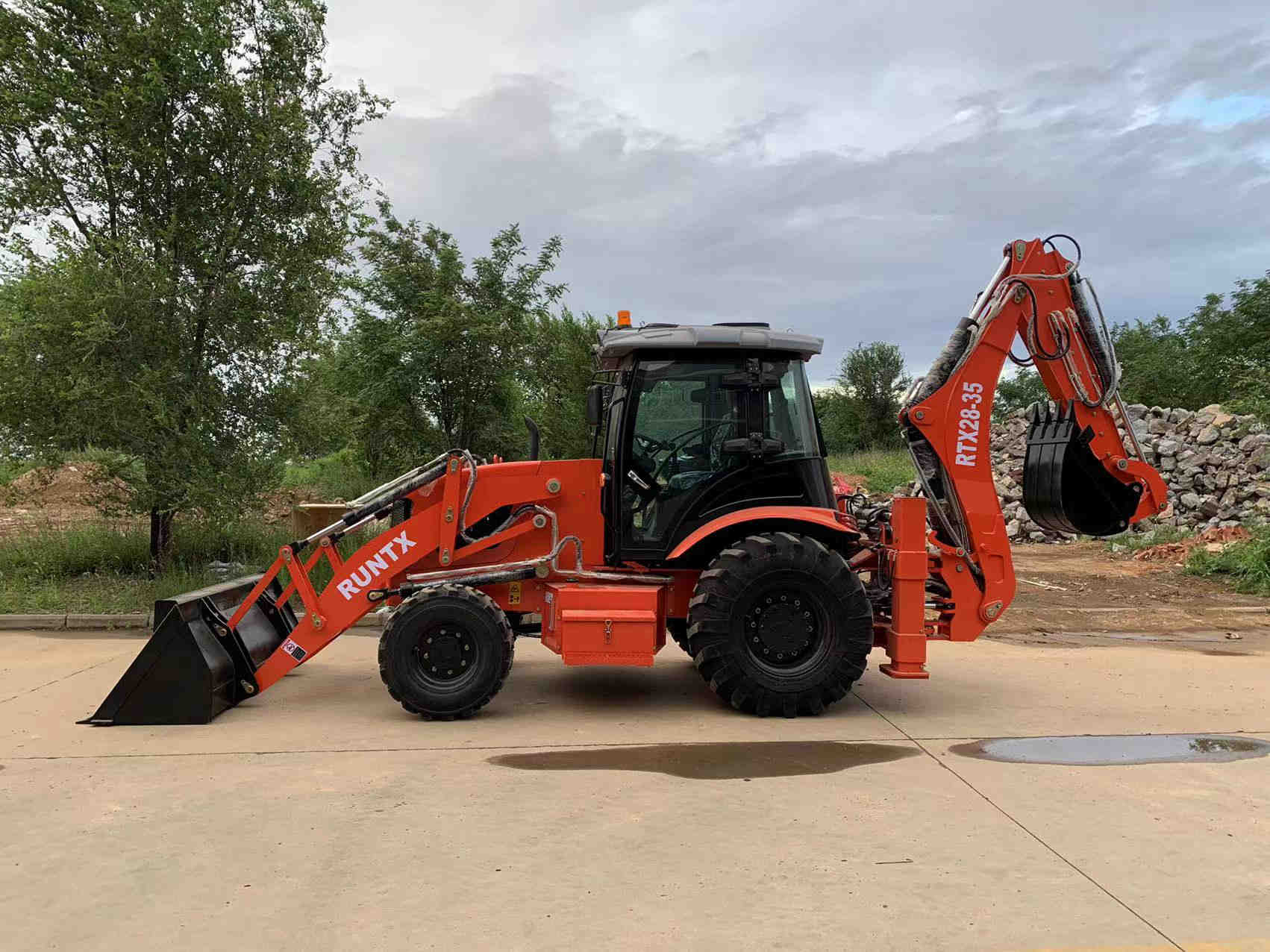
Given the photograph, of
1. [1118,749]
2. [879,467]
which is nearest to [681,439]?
[1118,749]

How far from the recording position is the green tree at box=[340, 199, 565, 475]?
14.0 meters

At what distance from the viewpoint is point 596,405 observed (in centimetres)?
648

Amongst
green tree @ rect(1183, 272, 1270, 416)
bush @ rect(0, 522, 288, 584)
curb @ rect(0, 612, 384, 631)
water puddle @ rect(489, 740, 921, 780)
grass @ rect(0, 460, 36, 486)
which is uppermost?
green tree @ rect(1183, 272, 1270, 416)

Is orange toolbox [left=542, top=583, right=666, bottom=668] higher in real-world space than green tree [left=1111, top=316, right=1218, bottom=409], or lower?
lower

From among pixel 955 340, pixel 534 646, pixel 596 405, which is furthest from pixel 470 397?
pixel 955 340

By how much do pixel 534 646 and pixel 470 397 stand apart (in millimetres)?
6249

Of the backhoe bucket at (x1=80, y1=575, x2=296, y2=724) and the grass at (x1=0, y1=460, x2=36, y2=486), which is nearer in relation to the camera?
the backhoe bucket at (x1=80, y1=575, x2=296, y2=724)

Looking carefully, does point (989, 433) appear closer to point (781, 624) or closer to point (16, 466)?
point (781, 624)

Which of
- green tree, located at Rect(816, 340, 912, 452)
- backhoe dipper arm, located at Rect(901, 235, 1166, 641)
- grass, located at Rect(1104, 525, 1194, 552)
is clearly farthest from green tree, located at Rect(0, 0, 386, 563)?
green tree, located at Rect(816, 340, 912, 452)

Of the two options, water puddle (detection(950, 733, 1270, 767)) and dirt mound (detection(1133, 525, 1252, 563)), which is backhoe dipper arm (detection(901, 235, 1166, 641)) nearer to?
water puddle (detection(950, 733, 1270, 767))

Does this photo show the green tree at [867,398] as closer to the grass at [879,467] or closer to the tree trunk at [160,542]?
the grass at [879,467]

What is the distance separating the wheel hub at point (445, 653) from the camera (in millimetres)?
6137

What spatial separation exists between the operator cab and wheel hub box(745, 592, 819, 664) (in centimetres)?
74

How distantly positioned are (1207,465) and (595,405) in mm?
15457
